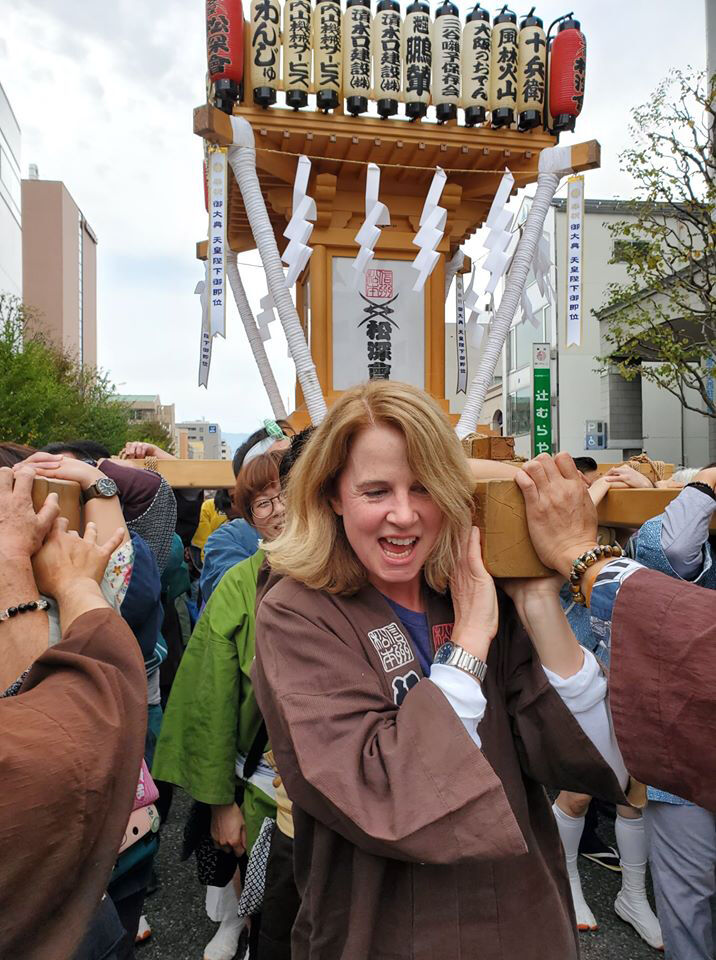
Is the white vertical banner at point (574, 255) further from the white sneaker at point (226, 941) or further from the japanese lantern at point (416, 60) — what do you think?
the white sneaker at point (226, 941)

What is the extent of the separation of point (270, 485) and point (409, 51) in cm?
602

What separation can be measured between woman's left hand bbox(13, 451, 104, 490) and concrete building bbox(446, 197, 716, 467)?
1876 centimetres

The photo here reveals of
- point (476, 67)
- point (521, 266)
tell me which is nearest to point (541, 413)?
point (521, 266)

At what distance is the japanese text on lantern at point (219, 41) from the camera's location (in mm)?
6355

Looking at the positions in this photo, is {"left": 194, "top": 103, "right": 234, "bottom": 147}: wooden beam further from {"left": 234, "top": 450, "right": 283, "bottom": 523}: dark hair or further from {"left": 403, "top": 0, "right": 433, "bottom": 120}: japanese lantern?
{"left": 234, "top": 450, "right": 283, "bottom": 523}: dark hair

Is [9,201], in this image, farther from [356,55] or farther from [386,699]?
[386,699]

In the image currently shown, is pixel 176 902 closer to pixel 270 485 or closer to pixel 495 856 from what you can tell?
pixel 270 485

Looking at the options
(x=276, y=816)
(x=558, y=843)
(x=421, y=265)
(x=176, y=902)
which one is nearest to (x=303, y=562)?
(x=558, y=843)

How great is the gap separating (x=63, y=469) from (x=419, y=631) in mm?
912

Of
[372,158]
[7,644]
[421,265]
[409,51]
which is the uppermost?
[409,51]

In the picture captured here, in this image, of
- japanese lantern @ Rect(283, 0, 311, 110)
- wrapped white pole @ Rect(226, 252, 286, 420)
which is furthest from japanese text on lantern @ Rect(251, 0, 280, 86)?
wrapped white pole @ Rect(226, 252, 286, 420)

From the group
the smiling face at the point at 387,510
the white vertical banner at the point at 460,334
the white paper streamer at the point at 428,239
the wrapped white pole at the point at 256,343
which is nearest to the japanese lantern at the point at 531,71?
the white paper streamer at the point at 428,239

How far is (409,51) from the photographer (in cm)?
675

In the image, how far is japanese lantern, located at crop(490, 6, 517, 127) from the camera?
681 centimetres
